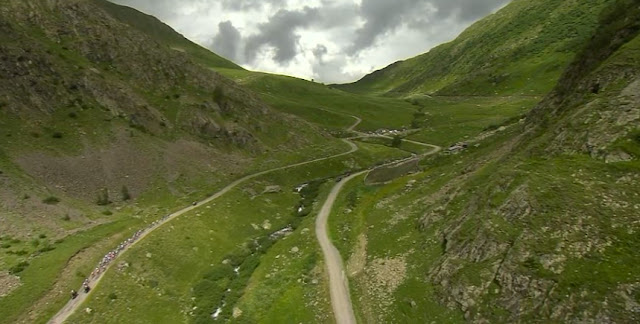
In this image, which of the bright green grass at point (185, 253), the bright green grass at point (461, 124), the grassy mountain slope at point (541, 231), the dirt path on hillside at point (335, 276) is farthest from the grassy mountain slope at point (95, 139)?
the bright green grass at point (461, 124)

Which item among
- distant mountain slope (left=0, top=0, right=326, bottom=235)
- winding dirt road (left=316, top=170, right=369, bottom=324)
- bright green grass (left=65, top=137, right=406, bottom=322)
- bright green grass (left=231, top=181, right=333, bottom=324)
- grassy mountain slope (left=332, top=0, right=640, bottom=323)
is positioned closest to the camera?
grassy mountain slope (left=332, top=0, right=640, bottom=323)

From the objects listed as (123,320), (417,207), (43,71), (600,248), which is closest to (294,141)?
(43,71)

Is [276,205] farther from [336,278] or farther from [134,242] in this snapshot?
[336,278]

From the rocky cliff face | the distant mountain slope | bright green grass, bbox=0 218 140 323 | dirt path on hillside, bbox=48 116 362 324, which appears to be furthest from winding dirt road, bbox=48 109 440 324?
the distant mountain slope

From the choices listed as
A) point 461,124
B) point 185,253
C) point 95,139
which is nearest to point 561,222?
point 185,253

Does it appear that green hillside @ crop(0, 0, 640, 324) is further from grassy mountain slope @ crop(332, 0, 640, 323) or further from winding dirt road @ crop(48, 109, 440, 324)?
winding dirt road @ crop(48, 109, 440, 324)

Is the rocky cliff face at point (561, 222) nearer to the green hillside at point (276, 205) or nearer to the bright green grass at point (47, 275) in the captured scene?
the green hillside at point (276, 205)

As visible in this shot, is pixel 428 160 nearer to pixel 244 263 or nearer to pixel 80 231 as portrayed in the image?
pixel 244 263

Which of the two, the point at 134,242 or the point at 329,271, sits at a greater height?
the point at 134,242
